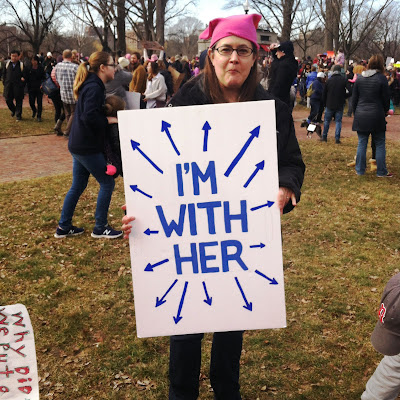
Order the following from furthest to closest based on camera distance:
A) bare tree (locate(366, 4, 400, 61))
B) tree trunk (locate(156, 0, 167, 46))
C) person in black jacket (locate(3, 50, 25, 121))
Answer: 1. bare tree (locate(366, 4, 400, 61))
2. tree trunk (locate(156, 0, 167, 46))
3. person in black jacket (locate(3, 50, 25, 121))

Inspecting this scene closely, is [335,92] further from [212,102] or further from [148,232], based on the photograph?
[148,232]

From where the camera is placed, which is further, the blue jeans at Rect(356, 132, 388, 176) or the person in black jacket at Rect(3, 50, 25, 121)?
the person in black jacket at Rect(3, 50, 25, 121)

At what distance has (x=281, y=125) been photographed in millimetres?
2281

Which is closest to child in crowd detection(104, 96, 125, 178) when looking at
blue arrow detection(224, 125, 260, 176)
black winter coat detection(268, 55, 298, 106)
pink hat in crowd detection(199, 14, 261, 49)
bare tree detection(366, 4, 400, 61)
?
pink hat in crowd detection(199, 14, 261, 49)

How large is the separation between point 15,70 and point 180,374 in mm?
13407

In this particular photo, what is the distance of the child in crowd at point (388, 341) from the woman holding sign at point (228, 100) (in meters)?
0.62

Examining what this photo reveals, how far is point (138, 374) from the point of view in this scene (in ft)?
10.2

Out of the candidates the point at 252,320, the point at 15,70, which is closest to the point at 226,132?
the point at 252,320

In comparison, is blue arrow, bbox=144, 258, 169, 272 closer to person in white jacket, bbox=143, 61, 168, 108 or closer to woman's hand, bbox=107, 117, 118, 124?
woman's hand, bbox=107, 117, 118, 124

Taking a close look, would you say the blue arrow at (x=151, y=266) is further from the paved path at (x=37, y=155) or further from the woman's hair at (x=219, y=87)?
the paved path at (x=37, y=155)

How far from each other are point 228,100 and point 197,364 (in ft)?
4.28

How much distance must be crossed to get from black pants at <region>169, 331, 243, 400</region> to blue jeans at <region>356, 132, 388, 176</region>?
5987 millimetres

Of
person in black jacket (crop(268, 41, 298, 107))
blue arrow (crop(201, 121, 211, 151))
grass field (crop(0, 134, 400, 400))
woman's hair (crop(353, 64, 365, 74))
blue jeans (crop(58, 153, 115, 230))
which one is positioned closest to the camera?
blue arrow (crop(201, 121, 211, 151))

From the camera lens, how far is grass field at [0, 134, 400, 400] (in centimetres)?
303
